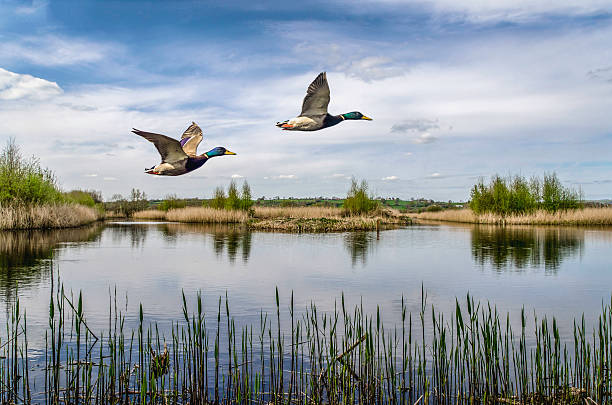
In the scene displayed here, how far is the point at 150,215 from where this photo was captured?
160 feet

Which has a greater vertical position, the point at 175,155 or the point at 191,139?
the point at 191,139

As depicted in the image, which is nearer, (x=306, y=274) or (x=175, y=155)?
(x=175, y=155)

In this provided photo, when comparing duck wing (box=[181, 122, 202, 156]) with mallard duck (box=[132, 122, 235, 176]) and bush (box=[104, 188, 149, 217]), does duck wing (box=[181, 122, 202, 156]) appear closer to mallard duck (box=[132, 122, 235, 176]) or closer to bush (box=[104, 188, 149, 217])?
mallard duck (box=[132, 122, 235, 176])

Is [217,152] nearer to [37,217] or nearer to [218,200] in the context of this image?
[37,217]

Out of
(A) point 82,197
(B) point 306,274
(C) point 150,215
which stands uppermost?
(A) point 82,197

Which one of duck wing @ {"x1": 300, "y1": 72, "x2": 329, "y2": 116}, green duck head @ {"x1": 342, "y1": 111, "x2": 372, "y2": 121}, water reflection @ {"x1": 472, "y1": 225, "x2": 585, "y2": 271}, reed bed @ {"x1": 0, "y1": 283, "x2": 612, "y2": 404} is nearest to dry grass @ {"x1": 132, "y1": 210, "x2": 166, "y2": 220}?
water reflection @ {"x1": 472, "y1": 225, "x2": 585, "y2": 271}

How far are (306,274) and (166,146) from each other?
10.6 metres

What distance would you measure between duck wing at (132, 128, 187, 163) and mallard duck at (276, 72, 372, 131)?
0.59m

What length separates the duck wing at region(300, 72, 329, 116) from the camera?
8.56ft

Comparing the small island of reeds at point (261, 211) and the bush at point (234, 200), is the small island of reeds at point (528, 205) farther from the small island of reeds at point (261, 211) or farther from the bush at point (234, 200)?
the bush at point (234, 200)

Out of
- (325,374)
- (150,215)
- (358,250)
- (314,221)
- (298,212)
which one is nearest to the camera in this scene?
(325,374)

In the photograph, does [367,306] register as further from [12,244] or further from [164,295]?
[12,244]

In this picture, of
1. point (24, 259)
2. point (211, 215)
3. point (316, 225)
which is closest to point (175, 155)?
point (24, 259)

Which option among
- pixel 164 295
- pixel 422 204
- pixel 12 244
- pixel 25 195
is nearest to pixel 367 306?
pixel 164 295
